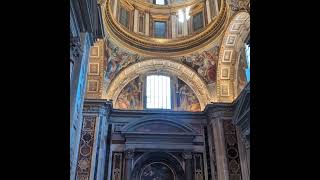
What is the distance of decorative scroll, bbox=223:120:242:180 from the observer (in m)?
13.0

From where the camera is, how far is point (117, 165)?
43.7 feet

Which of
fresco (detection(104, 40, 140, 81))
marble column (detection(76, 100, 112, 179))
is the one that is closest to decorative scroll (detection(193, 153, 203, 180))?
marble column (detection(76, 100, 112, 179))

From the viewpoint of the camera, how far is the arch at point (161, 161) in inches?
526

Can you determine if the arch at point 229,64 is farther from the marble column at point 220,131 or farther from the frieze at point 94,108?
the frieze at point 94,108

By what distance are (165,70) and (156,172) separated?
5181 millimetres

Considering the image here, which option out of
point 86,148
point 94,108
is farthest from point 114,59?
point 86,148

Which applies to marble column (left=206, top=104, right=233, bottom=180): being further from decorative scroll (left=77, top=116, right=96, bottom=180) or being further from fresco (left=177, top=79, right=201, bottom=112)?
decorative scroll (left=77, top=116, right=96, bottom=180)

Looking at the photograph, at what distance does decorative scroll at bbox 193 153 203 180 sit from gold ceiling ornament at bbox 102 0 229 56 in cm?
509

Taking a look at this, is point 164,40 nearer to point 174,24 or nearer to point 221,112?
point 174,24

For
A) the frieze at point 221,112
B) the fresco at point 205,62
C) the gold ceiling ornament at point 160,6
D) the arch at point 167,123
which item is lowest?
the arch at point 167,123

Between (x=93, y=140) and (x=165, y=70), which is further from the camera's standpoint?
(x=165, y=70)

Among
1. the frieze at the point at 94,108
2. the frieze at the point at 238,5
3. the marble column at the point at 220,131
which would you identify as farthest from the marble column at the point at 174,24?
the frieze at the point at 94,108

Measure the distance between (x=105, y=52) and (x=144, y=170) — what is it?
5503mm

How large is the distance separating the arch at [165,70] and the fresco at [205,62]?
9.5 inches
